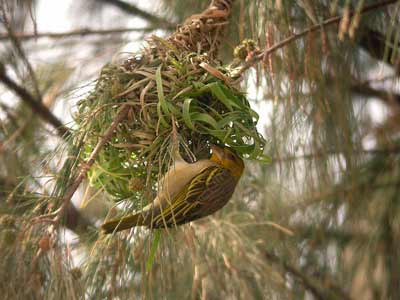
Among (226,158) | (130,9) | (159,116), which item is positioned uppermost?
(130,9)

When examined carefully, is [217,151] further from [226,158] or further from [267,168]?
[267,168]

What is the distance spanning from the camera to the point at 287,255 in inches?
111

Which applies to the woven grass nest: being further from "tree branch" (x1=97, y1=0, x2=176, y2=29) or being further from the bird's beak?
"tree branch" (x1=97, y1=0, x2=176, y2=29)

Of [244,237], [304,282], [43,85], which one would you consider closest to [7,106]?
[43,85]

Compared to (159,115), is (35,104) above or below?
above

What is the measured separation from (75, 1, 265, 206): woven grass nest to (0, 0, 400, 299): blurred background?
0.10m

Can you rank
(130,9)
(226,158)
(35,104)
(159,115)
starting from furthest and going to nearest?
1. (130,9)
2. (35,104)
3. (226,158)
4. (159,115)

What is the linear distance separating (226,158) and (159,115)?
23 cm

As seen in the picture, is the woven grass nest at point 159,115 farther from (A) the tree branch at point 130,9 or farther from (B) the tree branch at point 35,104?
(A) the tree branch at point 130,9

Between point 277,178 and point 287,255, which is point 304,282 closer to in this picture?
point 287,255

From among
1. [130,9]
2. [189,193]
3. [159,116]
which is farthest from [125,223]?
[130,9]

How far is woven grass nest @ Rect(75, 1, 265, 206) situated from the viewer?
1.57m

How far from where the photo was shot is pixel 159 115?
154 centimetres

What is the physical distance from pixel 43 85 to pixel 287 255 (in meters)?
1.30
